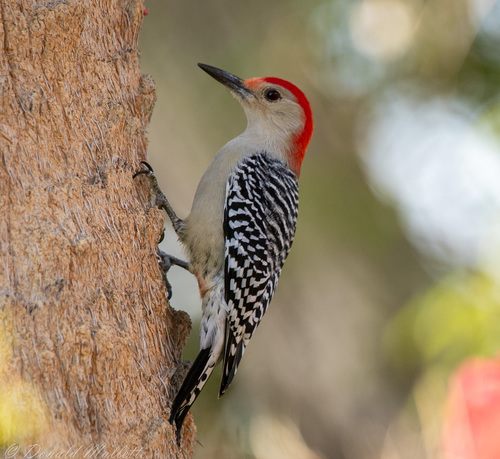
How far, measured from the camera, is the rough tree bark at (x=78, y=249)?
268 cm

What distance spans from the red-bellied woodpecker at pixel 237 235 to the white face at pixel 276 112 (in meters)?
0.03

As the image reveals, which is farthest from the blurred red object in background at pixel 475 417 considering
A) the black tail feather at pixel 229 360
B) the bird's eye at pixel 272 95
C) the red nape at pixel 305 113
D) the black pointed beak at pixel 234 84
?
the black pointed beak at pixel 234 84

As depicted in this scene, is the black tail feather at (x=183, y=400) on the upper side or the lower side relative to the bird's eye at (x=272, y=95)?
lower

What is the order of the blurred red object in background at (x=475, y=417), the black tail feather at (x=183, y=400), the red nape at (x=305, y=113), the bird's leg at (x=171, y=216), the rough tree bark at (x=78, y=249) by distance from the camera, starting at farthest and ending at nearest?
the red nape at (x=305, y=113), the bird's leg at (x=171, y=216), the black tail feather at (x=183, y=400), the blurred red object in background at (x=475, y=417), the rough tree bark at (x=78, y=249)

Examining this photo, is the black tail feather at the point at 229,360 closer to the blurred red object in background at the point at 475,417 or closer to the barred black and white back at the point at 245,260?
the barred black and white back at the point at 245,260

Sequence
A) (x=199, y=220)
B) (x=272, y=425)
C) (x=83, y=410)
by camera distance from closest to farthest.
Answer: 1. (x=83, y=410)
2. (x=199, y=220)
3. (x=272, y=425)

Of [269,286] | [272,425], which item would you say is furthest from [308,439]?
[269,286]

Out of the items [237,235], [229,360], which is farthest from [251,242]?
[229,360]

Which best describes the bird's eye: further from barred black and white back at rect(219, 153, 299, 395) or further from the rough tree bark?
the rough tree bark

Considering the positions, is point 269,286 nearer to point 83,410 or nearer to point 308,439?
point 83,410

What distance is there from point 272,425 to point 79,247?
3368mm

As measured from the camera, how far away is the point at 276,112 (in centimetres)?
473

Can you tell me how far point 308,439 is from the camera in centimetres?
622

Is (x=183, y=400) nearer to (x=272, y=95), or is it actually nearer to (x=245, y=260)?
(x=245, y=260)
